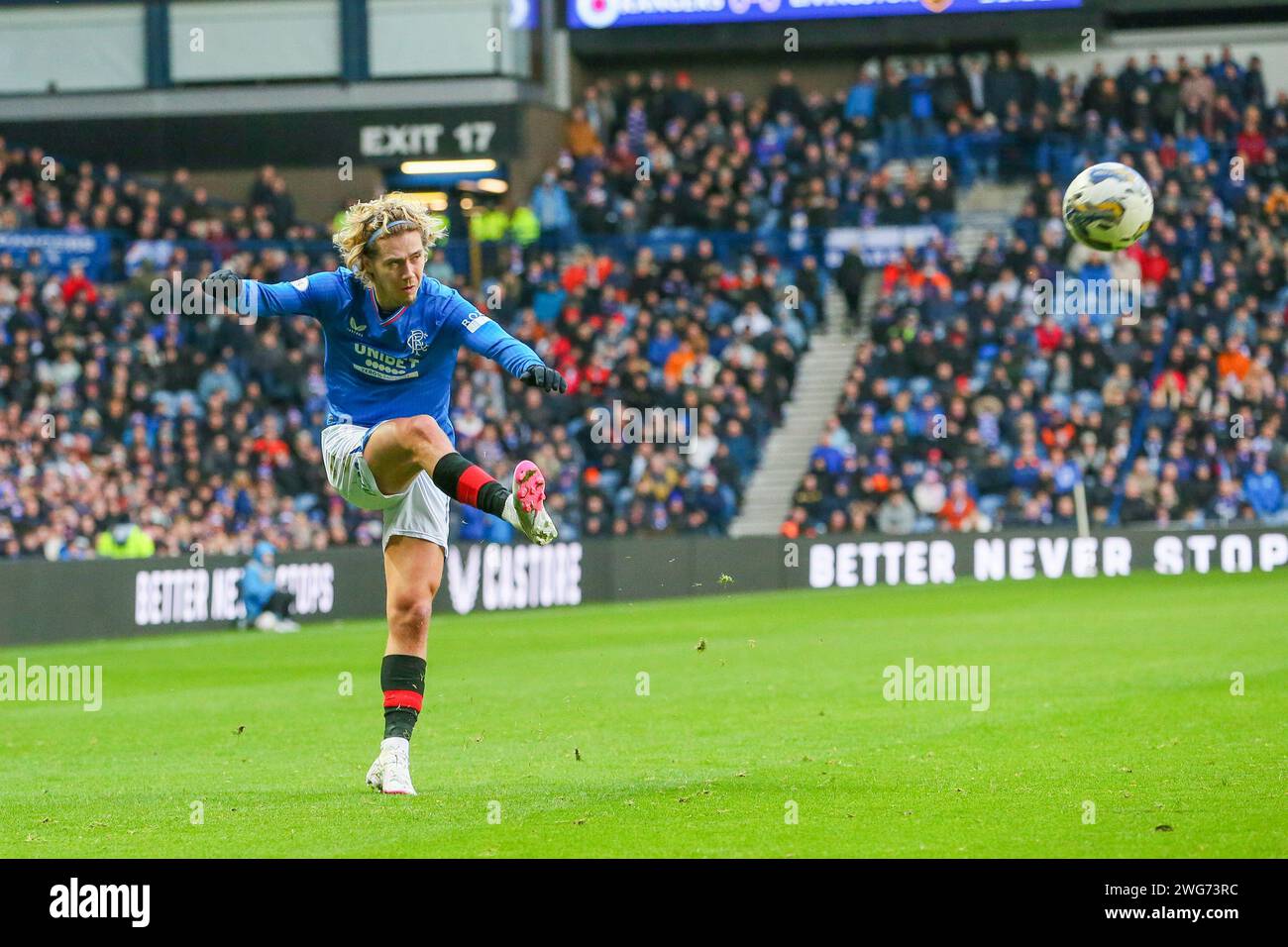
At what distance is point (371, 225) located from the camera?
29.1ft

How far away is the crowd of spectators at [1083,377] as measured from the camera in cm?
2766

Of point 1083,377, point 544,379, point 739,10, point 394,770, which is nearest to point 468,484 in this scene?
point 544,379

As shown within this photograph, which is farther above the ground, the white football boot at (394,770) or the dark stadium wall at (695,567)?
the white football boot at (394,770)

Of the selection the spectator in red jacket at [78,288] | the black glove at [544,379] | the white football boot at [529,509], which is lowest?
the white football boot at [529,509]

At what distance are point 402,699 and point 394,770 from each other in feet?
1.08

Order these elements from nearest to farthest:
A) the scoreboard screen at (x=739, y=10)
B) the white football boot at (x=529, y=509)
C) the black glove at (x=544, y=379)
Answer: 1. the black glove at (x=544, y=379)
2. the white football boot at (x=529, y=509)
3. the scoreboard screen at (x=739, y=10)

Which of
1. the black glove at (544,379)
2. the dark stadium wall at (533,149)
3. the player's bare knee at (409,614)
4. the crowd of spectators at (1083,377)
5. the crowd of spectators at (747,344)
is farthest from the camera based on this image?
the dark stadium wall at (533,149)

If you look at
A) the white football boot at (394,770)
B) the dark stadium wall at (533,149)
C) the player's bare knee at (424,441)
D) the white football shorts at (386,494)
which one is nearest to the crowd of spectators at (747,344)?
the dark stadium wall at (533,149)

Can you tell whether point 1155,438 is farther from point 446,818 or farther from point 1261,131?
point 446,818

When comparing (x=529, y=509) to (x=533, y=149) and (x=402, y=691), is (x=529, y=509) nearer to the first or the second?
(x=402, y=691)

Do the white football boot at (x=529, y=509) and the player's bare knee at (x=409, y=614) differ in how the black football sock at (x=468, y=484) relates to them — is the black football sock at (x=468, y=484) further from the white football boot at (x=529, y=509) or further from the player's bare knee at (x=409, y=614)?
the player's bare knee at (x=409, y=614)

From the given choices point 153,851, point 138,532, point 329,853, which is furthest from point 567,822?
point 138,532

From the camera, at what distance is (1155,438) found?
27859mm

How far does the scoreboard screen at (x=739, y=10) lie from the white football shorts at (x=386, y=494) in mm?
27469
